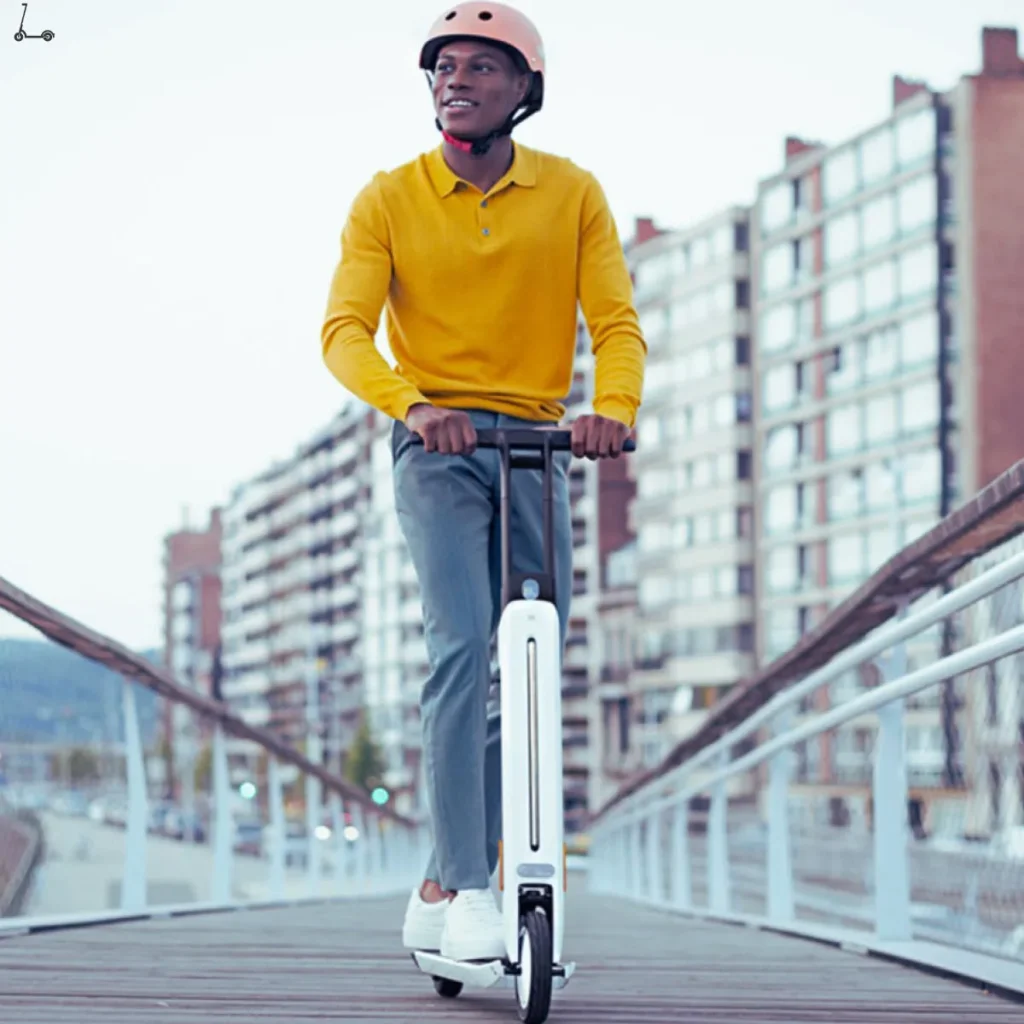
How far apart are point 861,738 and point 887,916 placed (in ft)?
219

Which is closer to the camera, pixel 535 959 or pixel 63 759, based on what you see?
pixel 535 959

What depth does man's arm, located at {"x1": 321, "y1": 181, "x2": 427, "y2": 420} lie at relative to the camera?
3934 millimetres

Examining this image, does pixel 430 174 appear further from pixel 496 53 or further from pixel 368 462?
pixel 368 462

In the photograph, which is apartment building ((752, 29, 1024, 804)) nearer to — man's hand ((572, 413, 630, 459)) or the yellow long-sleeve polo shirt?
the yellow long-sleeve polo shirt

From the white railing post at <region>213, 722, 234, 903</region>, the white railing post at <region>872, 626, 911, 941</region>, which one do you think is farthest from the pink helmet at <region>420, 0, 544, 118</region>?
the white railing post at <region>213, 722, 234, 903</region>

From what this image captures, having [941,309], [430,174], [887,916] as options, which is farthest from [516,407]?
[941,309]

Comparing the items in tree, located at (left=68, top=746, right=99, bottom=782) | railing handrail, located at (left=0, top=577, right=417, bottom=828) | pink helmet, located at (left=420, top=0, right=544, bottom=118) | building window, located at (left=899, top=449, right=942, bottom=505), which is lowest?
tree, located at (left=68, top=746, right=99, bottom=782)

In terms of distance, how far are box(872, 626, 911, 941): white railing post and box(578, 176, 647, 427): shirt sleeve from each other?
1722mm

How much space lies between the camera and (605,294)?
13.4 feet

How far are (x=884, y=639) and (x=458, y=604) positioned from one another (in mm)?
1745

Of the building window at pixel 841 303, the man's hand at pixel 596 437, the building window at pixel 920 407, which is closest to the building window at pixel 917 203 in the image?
the building window at pixel 841 303

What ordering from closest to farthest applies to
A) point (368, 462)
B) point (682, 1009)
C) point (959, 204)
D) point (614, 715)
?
point (682, 1009), point (959, 204), point (614, 715), point (368, 462)

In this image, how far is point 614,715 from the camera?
87438mm

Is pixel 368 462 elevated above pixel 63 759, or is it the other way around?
pixel 368 462
